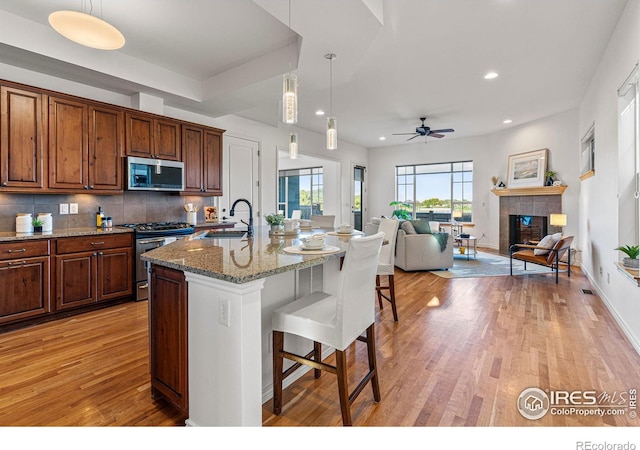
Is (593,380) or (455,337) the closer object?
(593,380)

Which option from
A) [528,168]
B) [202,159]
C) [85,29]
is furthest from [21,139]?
[528,168]

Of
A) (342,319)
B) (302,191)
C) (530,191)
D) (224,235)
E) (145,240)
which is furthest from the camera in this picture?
(302,191)

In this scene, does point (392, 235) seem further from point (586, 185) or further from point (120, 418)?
point (586, 185)

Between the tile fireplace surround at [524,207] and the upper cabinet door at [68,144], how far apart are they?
7821 millimetres

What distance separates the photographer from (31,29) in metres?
2.91

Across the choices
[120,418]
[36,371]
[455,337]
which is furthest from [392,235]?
[36,371]

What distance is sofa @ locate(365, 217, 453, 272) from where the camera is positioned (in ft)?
17.5

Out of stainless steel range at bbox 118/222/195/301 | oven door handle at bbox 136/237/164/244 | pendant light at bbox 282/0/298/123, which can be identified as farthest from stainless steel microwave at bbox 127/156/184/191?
pendant light at bbox 282/0/298/123

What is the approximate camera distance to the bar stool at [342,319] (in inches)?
61.7

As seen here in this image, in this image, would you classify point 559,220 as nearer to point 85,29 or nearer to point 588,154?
point 588,154

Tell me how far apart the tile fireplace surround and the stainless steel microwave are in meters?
6.85

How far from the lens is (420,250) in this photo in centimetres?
534

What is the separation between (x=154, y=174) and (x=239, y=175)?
5.63 ft
